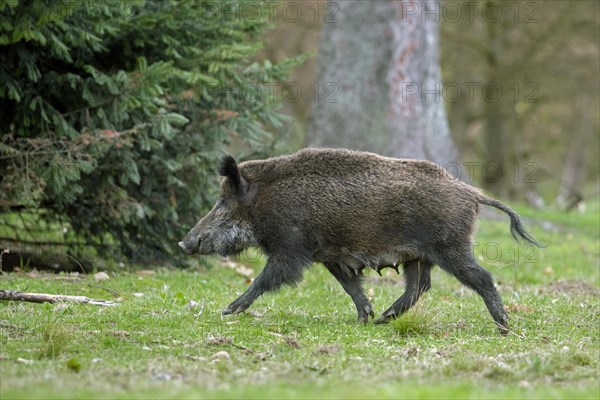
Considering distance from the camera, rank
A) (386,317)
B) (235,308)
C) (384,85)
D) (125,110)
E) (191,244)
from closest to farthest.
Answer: (235,308)
(386,317)
(191,244)
(125,110)
(384,85)

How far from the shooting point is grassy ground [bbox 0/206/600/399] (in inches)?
228

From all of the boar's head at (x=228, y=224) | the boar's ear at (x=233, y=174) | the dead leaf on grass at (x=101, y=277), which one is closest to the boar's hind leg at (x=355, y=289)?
the boar's head at (x=228, y=224)

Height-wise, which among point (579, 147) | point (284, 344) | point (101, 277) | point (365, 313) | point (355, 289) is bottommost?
point (579, 147)

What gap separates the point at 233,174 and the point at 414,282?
84.6 inches

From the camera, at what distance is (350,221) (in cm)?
855

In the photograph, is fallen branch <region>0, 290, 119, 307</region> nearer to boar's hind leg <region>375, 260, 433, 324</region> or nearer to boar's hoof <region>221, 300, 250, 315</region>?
boar's hoof <region>221, 300, 250, 315</region>

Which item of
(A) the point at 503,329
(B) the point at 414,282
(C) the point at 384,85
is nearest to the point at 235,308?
(B) the point at 414,282

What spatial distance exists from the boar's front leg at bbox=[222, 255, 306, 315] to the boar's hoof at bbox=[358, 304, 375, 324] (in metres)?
0.80

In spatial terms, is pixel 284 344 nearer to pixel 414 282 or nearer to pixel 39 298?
pixel 414 282

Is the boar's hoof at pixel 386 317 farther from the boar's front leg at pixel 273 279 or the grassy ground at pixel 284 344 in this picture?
the boar's front leg at pixel 273 279

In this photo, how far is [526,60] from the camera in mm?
26312

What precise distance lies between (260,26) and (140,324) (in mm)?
5830

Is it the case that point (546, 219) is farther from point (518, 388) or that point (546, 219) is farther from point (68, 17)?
point (518, 388)

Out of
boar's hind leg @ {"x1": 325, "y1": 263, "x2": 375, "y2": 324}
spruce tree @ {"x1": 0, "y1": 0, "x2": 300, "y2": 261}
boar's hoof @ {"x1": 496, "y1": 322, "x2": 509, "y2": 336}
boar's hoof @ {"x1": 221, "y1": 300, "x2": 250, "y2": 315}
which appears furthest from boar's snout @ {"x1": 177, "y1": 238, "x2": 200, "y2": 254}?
boar's hoof @ {"x1": 496, "y1": 322, "x2": 509, "y2": 336}
